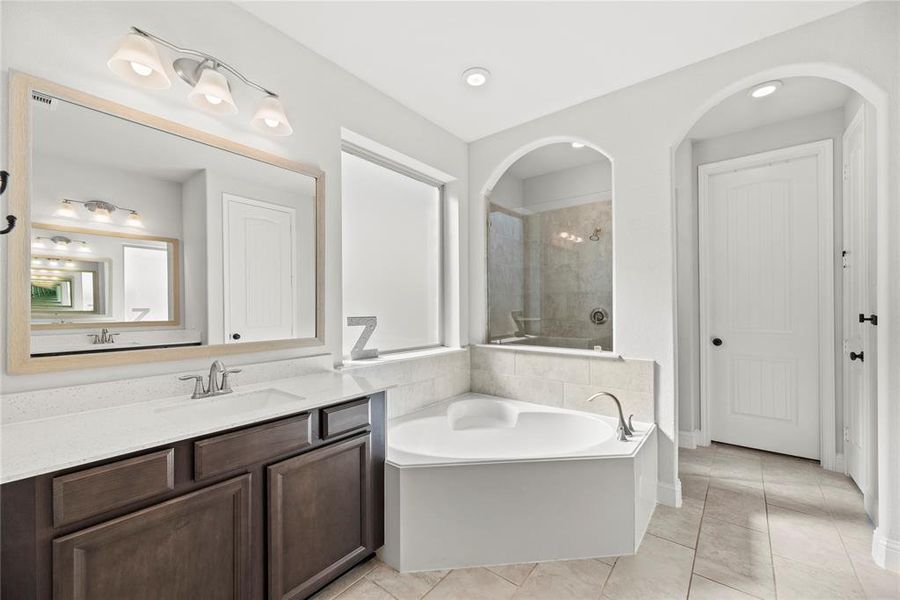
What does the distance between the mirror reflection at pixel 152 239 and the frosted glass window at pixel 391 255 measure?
1.73ft

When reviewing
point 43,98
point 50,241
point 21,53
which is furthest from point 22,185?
point 21,53

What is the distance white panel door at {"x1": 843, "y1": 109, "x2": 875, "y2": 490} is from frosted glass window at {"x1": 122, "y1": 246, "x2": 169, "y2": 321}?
3432 mm

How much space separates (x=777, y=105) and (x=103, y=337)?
164 inches

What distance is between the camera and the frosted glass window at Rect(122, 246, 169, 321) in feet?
4.83

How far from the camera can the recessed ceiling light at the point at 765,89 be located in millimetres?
2461

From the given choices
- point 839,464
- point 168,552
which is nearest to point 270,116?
point 168,552

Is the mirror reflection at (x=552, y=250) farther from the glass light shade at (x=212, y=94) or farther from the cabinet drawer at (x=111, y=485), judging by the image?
the cabinet drawer at (x=111, y=485)

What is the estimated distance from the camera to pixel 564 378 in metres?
2.70

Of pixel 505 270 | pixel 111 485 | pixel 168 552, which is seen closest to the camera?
pixel 111 485

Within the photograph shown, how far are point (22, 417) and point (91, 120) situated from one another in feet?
3.43

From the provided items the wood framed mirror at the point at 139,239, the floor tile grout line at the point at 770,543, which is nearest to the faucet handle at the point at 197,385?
the wood framed mirror at the point at 139,239

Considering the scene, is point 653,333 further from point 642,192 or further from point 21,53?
point 21,53

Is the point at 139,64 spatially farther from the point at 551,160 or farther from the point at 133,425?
the point at 551,160

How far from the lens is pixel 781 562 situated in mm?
1798
